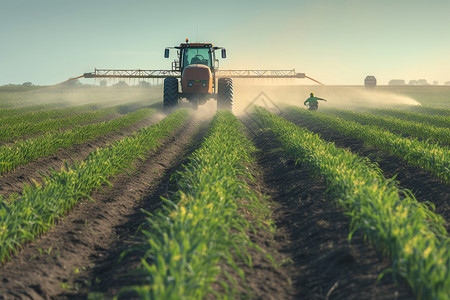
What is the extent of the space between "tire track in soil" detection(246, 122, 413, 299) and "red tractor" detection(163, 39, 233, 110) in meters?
14.1

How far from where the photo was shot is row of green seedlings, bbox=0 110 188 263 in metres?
5.05

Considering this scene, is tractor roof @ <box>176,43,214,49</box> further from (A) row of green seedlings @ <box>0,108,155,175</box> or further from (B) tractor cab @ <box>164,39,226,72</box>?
(A) row of green seedlings @ <box>0,108,155,175</box>

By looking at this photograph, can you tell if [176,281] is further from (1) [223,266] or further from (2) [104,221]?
(2) [104,221]

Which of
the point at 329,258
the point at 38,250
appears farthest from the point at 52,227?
the point at 329,258

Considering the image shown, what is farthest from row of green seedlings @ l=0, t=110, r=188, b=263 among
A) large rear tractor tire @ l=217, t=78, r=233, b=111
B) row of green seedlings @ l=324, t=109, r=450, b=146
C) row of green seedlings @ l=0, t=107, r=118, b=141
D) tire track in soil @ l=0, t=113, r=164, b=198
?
large rear tractor tire @ l=217, t=78, r=233, b=111

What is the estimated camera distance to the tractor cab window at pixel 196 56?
2250 cm

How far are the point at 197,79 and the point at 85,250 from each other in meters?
16.9

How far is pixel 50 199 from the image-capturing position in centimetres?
597

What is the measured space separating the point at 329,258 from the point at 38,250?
3.51 meters

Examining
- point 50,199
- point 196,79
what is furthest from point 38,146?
point 196,79

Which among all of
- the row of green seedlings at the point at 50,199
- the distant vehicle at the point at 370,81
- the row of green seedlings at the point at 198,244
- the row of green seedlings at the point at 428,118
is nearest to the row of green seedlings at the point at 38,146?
the row of green seedlings at the point at 50,199

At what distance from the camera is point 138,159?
11109 millimetres

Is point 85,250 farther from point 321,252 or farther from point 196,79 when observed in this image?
point 196,79

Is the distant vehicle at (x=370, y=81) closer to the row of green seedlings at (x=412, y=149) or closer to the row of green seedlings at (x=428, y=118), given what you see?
the row of green seedlings at (x=428, y=118)
